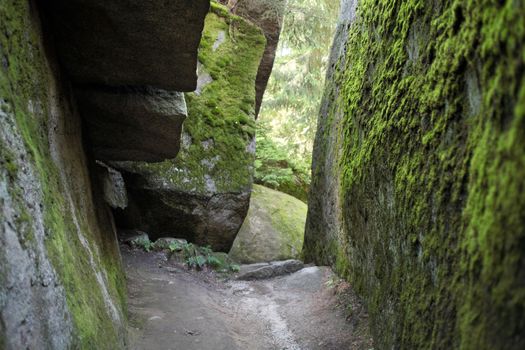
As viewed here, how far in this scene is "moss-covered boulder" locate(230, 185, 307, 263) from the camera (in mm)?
10609

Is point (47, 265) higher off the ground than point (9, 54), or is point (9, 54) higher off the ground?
point (9, 54)

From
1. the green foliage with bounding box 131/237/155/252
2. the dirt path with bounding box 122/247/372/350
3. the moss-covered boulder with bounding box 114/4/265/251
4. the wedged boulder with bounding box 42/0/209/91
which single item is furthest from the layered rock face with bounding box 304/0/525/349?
the green foliage with bounding box 131/237/155/252

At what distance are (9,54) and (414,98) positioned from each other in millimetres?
3142

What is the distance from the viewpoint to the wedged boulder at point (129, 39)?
3.34m

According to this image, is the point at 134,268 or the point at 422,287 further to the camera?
the point at 134,268

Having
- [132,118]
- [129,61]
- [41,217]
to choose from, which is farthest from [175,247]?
[41,217]

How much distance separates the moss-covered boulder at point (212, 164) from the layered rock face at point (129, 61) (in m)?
3.47

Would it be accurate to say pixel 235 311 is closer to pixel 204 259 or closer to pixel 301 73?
pixel 204 259

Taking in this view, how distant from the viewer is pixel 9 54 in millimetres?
2746

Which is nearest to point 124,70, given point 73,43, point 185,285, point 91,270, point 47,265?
point 73,43

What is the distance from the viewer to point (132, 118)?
5043 millimetres

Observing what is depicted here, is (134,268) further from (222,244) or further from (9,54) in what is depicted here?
(9,54)

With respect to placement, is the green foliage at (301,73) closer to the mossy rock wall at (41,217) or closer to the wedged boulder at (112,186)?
the wedged boulder at (112,186)

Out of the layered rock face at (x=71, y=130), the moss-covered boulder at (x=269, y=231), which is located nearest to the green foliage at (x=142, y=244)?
the moss-covered boulder at (x=269, y=231)
